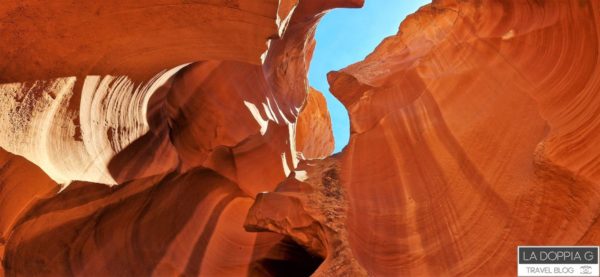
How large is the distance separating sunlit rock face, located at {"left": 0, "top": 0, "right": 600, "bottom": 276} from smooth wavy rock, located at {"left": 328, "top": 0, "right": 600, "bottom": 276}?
18 mm

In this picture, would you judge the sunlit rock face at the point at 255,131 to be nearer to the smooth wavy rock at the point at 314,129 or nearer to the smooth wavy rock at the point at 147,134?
the smooth wavy rock at the point at 147,134

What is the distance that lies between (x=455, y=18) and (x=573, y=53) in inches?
125

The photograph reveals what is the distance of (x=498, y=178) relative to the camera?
4336 millimetres

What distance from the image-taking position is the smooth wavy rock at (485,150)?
3.78 m

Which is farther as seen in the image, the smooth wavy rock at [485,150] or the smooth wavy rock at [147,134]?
the smooth wavy rock at [147,134]

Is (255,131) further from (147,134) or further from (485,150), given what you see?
(485,150)

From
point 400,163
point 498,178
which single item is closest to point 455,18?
point 400,163

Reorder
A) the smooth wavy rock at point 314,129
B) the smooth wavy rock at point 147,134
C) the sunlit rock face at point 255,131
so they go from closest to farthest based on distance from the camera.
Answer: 1. the sunlit rock face at point 255,131
2. the smooth wavy rock at point 147,134
3. the smooth wavy rock at point 314,129

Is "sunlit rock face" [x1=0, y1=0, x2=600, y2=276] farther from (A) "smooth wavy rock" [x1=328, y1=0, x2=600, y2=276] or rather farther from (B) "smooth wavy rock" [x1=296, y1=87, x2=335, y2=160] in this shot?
(B) "smooth wavy rock" [x1=296, y1=87, x2=335, y2=160]

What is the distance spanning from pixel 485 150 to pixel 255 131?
478cm

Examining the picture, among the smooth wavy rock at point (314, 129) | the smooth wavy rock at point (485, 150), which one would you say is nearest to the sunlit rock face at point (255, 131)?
the smooth wavy rock at point (485, 150)

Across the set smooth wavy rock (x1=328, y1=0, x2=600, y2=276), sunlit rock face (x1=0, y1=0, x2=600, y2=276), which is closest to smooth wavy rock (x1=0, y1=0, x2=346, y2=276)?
sunlit rock face (x1=0, y1=0, x2=600, y2=276)

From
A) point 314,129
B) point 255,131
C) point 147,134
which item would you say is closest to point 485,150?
point 255,131

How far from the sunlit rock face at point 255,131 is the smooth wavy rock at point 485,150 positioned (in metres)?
0.02
